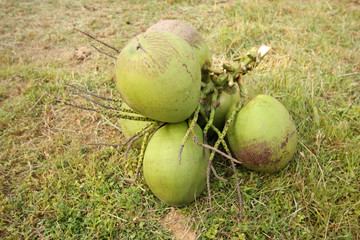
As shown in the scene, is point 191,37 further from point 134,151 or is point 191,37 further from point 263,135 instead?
point 134,151

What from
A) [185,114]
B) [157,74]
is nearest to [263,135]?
[185,114]

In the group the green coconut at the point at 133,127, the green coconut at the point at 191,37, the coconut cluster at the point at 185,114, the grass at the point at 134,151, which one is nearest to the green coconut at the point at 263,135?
the coconut cluster at the point at 185,114

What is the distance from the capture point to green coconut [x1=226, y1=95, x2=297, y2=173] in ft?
7.14

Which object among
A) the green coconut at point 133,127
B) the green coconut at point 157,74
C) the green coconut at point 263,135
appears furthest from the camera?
the green coconut at point 133,127

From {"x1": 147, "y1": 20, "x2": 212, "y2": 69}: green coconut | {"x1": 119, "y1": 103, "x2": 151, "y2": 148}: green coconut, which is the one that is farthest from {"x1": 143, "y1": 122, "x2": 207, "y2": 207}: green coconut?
{"x1": 147, "y1": 20, "x2": 212, "y2": 69}: green coconut

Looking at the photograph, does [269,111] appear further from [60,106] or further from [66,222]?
[60,106]

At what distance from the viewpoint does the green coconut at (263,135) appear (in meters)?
2.18

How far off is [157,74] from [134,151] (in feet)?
3.84

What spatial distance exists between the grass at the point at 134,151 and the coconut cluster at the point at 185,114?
0.27m

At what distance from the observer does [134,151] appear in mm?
2703

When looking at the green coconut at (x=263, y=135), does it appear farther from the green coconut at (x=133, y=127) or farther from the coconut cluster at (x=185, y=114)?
the green coconut at (x=133, y=127)

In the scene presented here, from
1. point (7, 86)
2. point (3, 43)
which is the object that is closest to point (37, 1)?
point (3, 43)

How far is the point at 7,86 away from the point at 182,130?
105 inches

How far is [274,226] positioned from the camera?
2145mm
